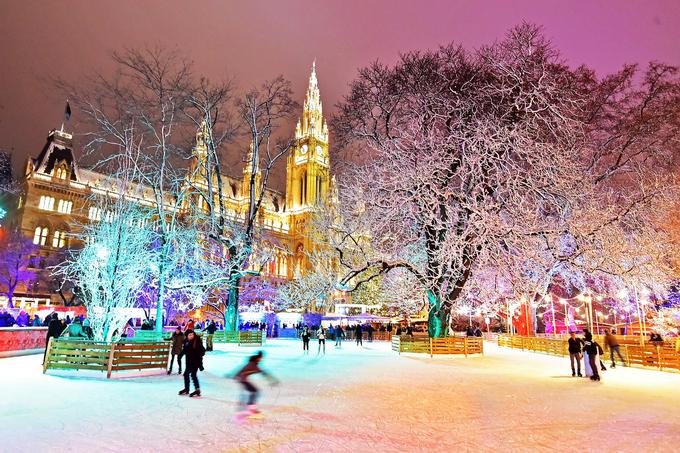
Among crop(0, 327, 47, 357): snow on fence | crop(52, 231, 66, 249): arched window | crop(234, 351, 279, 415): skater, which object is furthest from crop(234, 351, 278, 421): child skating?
crop(52, 231, 66, 249): arched window

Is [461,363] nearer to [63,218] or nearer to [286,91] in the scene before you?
[286,91]

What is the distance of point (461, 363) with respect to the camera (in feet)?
56.5

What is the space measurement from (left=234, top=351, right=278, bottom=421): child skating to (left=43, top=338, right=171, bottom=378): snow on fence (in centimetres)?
268

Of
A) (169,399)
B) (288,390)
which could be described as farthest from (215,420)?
(288,390)

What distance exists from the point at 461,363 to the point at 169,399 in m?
11.7

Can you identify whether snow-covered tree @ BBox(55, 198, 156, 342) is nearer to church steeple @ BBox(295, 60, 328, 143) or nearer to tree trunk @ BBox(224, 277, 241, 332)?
tree trunk @ BBox(224, 277, 241, 332)

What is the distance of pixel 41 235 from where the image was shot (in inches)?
2227

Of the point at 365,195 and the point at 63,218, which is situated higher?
the point at 63,218

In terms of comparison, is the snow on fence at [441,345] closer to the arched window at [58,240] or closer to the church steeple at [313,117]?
the arched window at [58,240]

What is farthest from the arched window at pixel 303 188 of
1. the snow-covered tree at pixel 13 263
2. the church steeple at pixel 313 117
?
the snow-covered tree at pixel 13 263

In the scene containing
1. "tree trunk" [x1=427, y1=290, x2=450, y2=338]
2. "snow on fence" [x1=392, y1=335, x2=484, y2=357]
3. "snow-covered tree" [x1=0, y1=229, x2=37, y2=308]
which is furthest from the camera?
"snow-covered tree" [x1=0, y1=229, x2=37, y2=308]

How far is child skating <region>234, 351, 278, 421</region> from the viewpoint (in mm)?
7441

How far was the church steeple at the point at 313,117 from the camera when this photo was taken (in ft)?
289

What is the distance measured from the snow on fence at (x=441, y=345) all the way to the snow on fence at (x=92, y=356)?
491 inches
